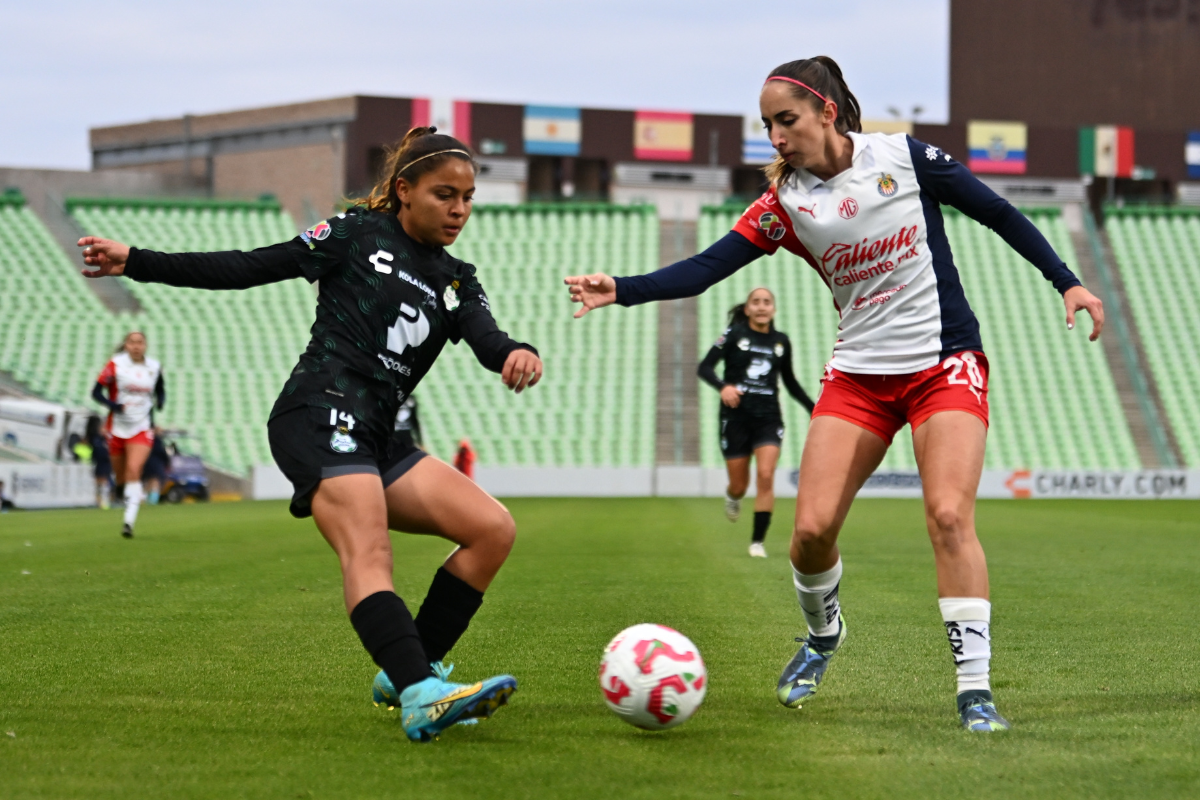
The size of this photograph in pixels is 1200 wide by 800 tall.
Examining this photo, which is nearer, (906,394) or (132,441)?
(906,394)

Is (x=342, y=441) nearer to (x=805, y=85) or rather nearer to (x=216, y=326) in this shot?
(x=805, y=85)

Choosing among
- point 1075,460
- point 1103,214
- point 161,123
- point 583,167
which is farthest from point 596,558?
point 161,123

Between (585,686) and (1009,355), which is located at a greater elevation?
(585,686)

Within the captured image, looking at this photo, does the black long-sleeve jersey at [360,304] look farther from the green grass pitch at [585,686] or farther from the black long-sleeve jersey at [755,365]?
the black long-sleeve jersey at [755,365]

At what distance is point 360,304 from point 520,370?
0.65 meters

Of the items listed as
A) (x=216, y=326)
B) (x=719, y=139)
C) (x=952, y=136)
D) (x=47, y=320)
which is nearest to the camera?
(x=47, y=320)

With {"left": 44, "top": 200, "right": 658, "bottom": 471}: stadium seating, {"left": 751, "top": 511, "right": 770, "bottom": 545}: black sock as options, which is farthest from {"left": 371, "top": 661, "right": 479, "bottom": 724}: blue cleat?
{"left": 44, "top": 200, "right": 658, "bottom": 471}: stadium seating

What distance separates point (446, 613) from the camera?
4.84m

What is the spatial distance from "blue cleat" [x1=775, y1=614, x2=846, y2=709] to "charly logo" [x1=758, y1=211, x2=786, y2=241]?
1541 mm

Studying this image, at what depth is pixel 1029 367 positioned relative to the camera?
3375cm

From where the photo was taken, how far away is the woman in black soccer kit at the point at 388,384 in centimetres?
430

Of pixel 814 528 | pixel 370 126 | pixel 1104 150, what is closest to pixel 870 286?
pixel 814 528

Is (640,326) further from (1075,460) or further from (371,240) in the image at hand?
(371,240)

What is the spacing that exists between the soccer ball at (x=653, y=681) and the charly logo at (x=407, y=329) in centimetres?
126
